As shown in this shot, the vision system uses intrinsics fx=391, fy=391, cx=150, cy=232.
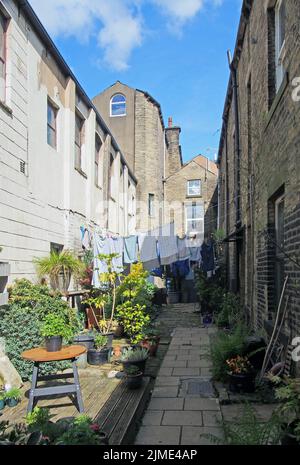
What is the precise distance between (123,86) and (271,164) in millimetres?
17664

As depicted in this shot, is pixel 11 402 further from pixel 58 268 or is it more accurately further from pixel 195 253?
pixel 195 253

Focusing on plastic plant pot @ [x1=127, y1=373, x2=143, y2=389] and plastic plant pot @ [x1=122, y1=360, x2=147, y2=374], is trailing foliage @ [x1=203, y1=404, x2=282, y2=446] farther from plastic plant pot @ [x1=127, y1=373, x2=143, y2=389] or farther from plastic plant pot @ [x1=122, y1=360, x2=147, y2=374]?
plastic plant pot @ [x1=122, y1=360, x2=147, y2=374]

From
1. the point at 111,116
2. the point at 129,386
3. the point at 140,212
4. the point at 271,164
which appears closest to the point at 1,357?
the point at 129,386

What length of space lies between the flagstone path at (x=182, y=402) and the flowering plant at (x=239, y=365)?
0.43m

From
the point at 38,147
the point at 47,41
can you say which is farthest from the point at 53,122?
the point at 47,41

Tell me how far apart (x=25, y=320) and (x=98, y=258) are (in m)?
2.78

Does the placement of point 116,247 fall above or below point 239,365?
above

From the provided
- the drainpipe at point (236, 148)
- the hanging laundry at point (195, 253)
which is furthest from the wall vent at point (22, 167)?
the hanging laundry at point (195, 253)

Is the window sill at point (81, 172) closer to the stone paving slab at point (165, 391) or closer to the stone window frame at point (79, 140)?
the stone window frame at point (79, 140)

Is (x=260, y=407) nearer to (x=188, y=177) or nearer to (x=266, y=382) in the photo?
(x=266, y=382)

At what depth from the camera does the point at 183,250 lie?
50.2ft

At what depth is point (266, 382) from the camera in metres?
5.11

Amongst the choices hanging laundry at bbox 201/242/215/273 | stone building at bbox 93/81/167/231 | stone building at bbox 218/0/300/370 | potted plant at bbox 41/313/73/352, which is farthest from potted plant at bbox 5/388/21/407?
stone building at bbox 93/81/167/231
